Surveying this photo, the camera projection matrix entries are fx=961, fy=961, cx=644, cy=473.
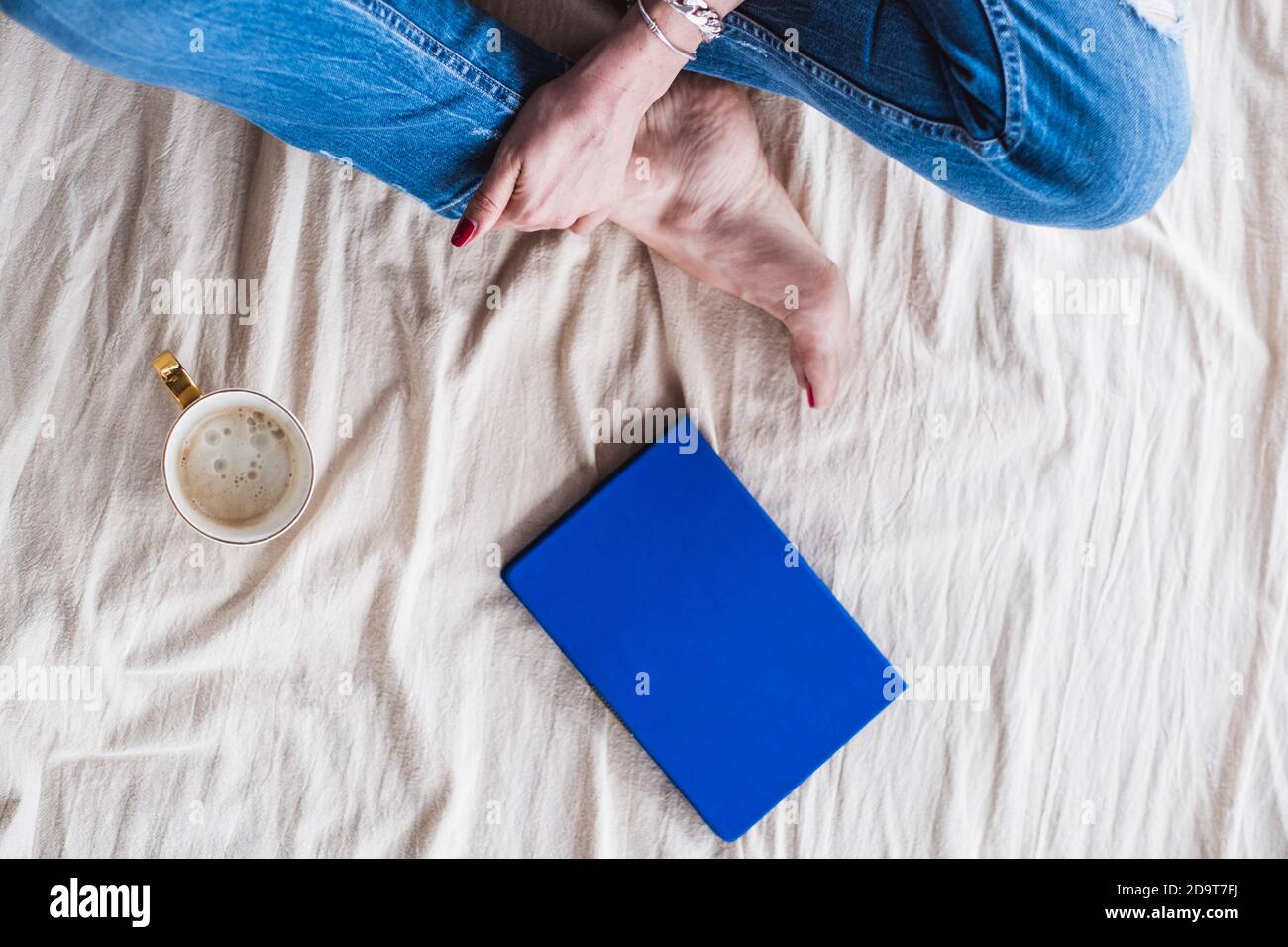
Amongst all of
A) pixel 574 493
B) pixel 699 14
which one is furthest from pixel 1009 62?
pixel 574 493

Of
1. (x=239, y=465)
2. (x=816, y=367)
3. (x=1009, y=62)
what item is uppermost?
(x=1009, y=62)

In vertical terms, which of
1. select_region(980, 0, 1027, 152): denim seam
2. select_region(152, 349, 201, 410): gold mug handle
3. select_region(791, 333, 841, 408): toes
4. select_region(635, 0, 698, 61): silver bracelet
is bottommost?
select_region(152, 349, 201, 410): gold mug handle

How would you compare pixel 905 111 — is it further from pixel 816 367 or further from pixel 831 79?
pixel 816 367

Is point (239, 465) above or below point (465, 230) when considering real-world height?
below

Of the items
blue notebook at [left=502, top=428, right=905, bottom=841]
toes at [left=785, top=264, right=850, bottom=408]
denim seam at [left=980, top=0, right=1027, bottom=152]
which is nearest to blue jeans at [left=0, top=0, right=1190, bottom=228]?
denim seam at [left=980, top=0, right=1027, bottom=152]

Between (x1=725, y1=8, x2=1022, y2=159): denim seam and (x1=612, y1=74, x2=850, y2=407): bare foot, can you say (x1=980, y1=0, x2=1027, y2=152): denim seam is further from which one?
(x1=612, y1=74, x2=850, y2=407): bare foot

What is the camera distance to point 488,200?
0.59 m

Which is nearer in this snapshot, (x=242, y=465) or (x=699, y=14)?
(x=699, y=14)

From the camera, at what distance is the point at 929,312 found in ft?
2.53

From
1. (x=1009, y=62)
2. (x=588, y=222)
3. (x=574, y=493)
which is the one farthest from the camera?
(x=574, y=493)

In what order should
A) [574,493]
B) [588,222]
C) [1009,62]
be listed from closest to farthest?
[1009,62], [588,222], [574,493]

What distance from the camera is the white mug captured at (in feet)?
2.28

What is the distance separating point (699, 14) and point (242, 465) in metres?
0.45
